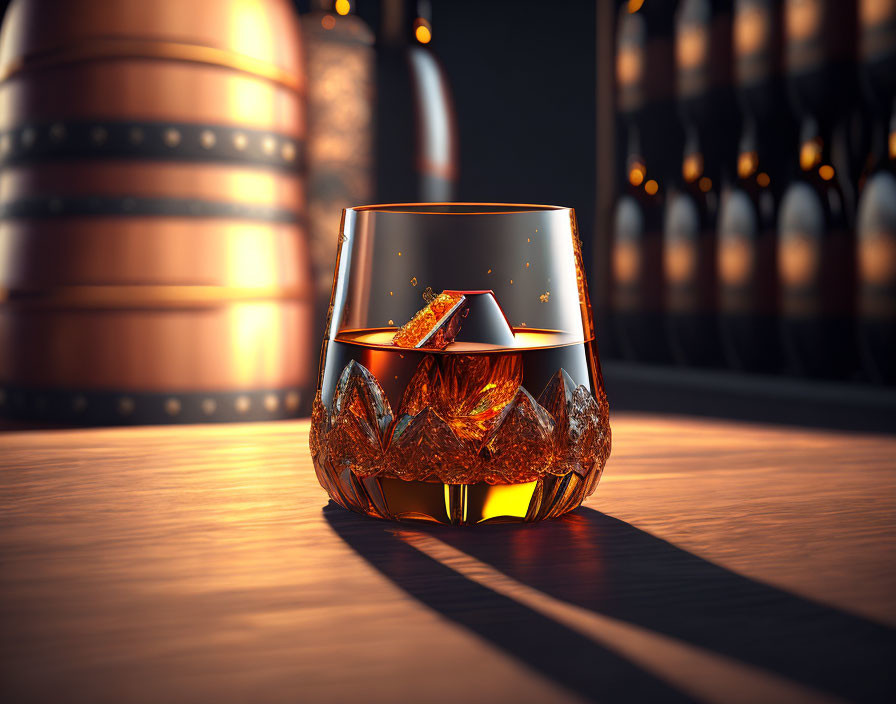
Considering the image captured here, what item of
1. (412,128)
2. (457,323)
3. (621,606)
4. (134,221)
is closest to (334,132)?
(412,128)

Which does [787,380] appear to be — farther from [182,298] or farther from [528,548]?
[528,548]

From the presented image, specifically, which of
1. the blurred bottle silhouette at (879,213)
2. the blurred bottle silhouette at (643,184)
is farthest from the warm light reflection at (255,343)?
the blurred bottle silhouette at (643,184)

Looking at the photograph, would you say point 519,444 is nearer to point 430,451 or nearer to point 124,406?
point 430,451

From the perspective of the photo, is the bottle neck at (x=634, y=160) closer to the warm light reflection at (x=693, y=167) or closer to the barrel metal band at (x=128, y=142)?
the warm light reflection at (x=693, y=167)

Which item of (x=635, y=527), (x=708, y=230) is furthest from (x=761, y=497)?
(x=708, y=230)

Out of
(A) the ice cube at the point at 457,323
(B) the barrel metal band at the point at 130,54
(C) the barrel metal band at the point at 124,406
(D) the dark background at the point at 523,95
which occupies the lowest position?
(C) the barrel metal band at the point at 124,406
